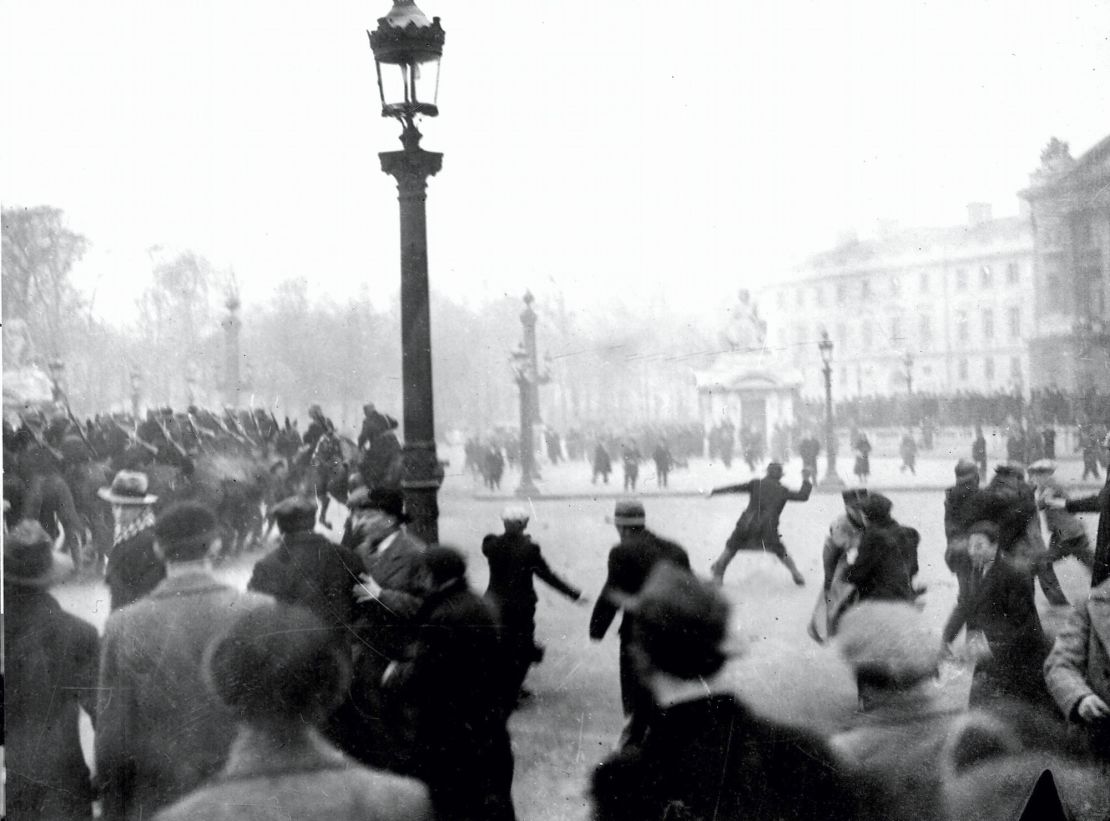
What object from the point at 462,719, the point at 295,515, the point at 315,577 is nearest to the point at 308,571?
the point at 315,577

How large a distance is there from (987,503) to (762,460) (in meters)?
0.95

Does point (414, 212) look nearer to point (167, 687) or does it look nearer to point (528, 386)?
point (528, 386)

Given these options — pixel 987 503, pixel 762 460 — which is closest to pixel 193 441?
pixel 762 460

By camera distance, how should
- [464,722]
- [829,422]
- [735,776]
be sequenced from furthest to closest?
[829,422] → [464,722] → [735,776]

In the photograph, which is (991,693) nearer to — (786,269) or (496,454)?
(786,269)

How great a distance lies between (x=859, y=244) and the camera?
4824 millimetres

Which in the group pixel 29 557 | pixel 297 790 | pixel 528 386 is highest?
pixel 528 386

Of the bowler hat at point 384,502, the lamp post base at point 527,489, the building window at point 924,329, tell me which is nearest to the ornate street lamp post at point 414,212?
the bowler hat at point 384,502

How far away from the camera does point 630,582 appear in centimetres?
463

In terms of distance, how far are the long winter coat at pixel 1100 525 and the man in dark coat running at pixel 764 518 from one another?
1112 millimetres

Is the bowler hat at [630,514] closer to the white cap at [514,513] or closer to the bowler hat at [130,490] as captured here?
the white cap at [514,513]

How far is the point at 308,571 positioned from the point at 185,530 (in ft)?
2.25

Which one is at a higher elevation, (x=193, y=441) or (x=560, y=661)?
(x=193, y=441)

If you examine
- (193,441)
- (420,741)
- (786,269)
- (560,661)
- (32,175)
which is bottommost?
(420,741)
